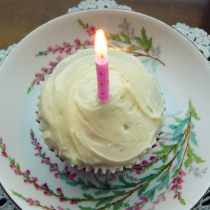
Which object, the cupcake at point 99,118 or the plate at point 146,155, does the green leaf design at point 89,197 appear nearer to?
the plate at point 146,155

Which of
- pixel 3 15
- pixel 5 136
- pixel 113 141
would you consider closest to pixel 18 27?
pixel 3 15

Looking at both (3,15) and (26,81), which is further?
(3,15)

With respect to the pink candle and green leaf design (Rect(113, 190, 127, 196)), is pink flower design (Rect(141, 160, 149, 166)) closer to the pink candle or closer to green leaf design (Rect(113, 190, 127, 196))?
green leaf design (Rect(113, 190, 127, 196))

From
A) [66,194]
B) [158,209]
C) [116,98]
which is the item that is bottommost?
[158,209]

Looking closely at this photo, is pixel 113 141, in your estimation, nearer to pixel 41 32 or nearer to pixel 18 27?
pixel 41 32

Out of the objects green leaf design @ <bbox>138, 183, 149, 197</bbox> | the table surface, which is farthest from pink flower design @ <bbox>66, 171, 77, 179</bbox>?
the table surface

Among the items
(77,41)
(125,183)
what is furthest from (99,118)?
(77,41)

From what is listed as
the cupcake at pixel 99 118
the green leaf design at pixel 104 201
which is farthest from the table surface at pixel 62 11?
the green leaf design at pixel 104 201
